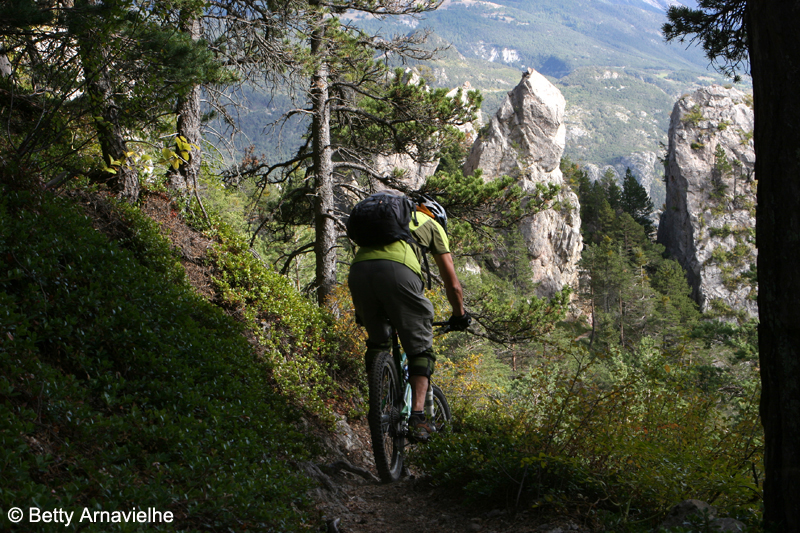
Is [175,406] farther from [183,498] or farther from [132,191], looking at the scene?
[132,191]

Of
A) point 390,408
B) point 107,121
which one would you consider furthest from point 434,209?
point 107,121

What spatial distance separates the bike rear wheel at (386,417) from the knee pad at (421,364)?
0.16 meters

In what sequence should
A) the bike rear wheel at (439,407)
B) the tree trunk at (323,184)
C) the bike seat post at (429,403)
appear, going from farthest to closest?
the tree trunk at (323,184) → the bike rear wheel at (439,407) → the bike seat post at (429,403)

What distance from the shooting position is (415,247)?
→ 350 centimetres

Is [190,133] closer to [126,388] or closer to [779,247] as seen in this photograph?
[126,388]

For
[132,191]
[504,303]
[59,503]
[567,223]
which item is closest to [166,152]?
[132,191]

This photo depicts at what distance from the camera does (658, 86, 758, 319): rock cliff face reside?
62.8 m

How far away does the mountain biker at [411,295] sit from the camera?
3332mm

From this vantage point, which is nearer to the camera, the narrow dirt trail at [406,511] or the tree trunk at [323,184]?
the narrow dirt trail at [406,511]

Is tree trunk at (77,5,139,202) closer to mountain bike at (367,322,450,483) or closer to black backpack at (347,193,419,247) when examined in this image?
black backpack at (347,193,419,247)

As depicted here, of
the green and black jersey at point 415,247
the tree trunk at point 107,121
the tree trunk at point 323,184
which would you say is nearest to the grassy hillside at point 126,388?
the tree trunk at point 107,121

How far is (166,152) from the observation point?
17.1 ft

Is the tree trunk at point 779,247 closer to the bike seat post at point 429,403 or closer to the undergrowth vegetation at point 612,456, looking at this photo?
the undergrowth vegetation at point 612,456

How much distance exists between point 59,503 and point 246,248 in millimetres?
5359
